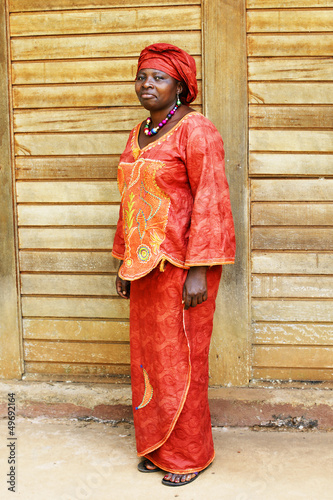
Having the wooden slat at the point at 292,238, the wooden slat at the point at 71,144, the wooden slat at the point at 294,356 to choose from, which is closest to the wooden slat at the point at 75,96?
the wooden slat at the point at 71,144

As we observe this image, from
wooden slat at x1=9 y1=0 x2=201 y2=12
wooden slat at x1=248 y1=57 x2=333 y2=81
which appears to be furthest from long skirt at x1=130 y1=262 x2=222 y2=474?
wooden slat at x1=9 y1=0 x2=201 y2=12

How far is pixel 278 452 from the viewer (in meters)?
2.94

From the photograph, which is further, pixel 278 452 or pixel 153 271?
pixel 278 452

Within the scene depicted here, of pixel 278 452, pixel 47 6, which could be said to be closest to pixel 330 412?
pixel 278 452

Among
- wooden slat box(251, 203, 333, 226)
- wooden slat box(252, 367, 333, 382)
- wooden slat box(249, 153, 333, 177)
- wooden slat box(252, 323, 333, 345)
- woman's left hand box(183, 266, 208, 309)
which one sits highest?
wooden slat box(249, 153, 333, 177)

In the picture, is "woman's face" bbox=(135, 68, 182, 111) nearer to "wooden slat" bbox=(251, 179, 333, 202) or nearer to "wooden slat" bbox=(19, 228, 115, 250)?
"wooden slat" bbox=(251, 179, 333, 202)

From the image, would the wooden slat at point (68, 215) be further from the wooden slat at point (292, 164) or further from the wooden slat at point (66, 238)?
the wooden slat at point (292, 164)

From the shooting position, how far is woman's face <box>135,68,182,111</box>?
8.35 ft

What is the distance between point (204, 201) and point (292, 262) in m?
1.01

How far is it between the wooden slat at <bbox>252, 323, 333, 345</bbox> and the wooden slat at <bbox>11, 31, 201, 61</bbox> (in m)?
1.70

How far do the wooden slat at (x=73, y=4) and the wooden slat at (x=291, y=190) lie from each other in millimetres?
1144

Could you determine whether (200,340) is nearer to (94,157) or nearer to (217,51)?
(94,157)

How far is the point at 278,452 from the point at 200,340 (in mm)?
814

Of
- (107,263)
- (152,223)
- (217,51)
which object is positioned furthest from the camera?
(107,263)
